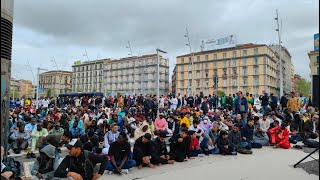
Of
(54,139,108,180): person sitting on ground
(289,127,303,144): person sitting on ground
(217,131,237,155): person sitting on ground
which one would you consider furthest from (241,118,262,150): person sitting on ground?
(54,139,108,180): person sitting on ground

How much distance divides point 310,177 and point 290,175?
0.44 metres

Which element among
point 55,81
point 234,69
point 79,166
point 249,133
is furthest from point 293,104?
point 55,81

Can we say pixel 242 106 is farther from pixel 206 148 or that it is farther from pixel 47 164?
pixel 47 164

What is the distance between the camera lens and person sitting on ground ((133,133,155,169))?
7820 millimetres

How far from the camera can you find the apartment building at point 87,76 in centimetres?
11581

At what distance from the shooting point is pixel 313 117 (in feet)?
42.0

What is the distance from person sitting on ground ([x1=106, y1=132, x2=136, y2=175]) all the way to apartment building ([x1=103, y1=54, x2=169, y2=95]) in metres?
90.5

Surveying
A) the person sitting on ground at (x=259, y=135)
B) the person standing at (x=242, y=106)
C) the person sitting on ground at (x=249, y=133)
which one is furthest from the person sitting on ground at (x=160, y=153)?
the person standing at (x=242, y=106)

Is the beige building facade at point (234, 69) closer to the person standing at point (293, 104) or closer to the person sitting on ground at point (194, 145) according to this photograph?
the person standing at point (293, 104)

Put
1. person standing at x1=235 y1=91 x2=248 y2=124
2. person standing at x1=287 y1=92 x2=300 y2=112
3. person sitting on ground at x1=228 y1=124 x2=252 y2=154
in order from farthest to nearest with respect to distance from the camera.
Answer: person standing at x1=287 y1=92 x2=300 y2=112, person standing at x1=235 y1=91 x2=248 y2=124, person sitting on ground at x1=228 y1=124 x2=252 y2=154

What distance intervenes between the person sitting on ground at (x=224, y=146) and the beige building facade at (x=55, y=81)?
112383mm

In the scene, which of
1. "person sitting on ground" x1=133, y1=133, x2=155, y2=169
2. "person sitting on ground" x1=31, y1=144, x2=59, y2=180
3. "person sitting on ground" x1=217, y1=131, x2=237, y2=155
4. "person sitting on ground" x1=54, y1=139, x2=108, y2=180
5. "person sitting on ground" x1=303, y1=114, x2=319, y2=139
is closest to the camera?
"person sitting on ground" x1=54, y1=139, x2=108, y2=180

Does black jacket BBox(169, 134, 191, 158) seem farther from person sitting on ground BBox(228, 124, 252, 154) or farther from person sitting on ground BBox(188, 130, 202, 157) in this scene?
person sitting on ground BBox(228, 124, 252, 154)

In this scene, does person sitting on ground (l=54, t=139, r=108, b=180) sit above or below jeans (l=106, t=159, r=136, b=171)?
above
